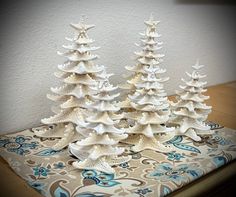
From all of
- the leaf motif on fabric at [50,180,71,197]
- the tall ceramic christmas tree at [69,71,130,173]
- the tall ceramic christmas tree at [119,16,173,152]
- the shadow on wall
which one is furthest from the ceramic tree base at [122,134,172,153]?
the shadow on wall

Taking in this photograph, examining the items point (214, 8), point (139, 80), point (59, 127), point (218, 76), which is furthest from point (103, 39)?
point (218, 76)

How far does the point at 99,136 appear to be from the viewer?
2.06 ft

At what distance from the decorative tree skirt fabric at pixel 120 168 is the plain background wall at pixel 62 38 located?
9 centimetres

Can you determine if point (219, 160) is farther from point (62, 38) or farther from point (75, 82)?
point (62, 38)

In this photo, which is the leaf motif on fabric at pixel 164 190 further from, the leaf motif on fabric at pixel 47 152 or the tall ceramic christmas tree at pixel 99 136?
the leaf motif on fabric at pixel 47 152

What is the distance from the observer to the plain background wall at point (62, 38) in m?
0.76

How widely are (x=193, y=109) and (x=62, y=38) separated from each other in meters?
0.40

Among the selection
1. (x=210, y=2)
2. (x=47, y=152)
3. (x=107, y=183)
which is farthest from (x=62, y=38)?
(x=210, y=2)

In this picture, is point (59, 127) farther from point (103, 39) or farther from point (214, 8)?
point (214, 8)

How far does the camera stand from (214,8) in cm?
133

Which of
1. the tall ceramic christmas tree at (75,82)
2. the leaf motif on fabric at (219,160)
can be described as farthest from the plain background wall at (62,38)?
the leaf motif on fabric at (219,160)

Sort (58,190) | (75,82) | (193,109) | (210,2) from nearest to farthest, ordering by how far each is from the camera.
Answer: (58,190) → (75,82) → (193,109) → (210,2)

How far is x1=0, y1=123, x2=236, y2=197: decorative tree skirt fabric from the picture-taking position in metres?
0.57

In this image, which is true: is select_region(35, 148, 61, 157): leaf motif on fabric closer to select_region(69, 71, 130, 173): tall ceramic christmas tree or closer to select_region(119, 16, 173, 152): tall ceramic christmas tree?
select_region(69, 71, 130, 173): tall ceramic christmas tree
